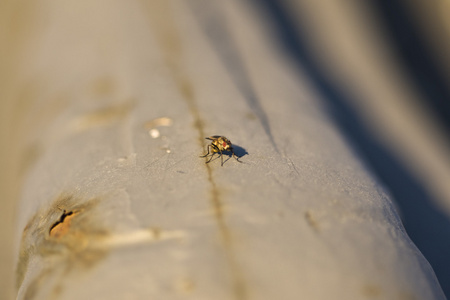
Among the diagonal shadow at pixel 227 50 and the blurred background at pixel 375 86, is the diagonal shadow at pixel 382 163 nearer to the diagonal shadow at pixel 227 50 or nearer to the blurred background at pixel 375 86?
the blurred background at pixel 375 86

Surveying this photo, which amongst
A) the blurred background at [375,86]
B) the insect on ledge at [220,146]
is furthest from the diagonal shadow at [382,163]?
the insect on ledge at [220,146]

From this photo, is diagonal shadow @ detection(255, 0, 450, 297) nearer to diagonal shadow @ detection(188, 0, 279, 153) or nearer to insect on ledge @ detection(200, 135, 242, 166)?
diagonal shadow @ detection(188, 0, 279, 153)

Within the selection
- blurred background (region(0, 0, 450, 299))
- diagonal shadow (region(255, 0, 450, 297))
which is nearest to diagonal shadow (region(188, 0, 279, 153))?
blurred background (region(0, 0, 450, 299))

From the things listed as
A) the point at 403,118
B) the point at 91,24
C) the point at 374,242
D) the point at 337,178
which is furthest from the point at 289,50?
the point at 374,242

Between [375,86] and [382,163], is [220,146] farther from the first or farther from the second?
[375,86]

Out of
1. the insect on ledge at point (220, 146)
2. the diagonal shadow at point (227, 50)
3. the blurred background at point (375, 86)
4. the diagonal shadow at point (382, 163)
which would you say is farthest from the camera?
the blurred background at point (375, 86)

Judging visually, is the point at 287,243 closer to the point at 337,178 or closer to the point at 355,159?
the point at 337,178

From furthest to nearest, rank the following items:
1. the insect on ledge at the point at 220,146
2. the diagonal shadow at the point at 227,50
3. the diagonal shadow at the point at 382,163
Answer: the diagonal shadow at the point at 227,50 → the diagonal shadow at the point at 382,163 → the insect on ledge at the point at 220,146

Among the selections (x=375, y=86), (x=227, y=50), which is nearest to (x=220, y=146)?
(x=227, y=50)
